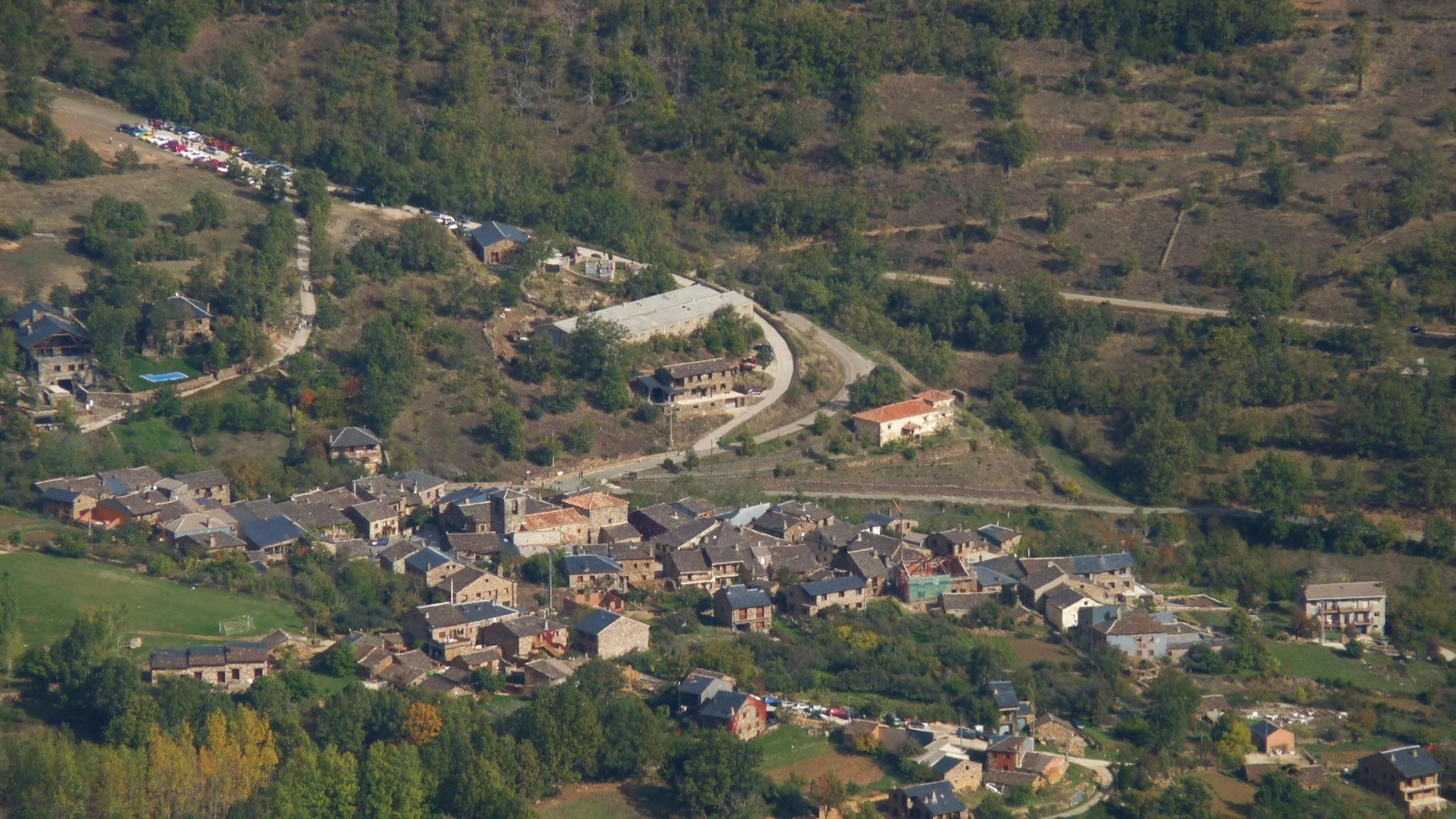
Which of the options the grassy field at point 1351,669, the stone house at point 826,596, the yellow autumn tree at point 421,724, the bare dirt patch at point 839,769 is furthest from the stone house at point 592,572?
the grassy field at point 1351,669

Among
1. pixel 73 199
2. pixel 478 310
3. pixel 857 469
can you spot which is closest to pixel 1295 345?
pixel 857 469

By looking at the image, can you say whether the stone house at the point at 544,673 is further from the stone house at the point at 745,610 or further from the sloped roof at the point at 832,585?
the sloped roof at the point at 832,585

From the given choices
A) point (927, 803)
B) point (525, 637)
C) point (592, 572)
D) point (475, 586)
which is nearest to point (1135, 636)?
point (927, 803)

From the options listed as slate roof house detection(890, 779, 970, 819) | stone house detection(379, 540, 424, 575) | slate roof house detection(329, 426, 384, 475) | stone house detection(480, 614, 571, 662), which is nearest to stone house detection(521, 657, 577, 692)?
stone house detection(480, 614, 571, 662)

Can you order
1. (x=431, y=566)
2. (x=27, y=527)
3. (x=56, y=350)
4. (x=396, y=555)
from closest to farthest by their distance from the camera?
(x=431, y=566)
(x=396, y=555)
(x=27, y=527)
(x=56, y=350)

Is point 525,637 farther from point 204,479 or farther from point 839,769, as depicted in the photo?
point 204,479

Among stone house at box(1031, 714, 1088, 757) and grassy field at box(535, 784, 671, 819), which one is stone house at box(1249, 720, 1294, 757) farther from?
grassy field at box(535, 784, 671, 819)
